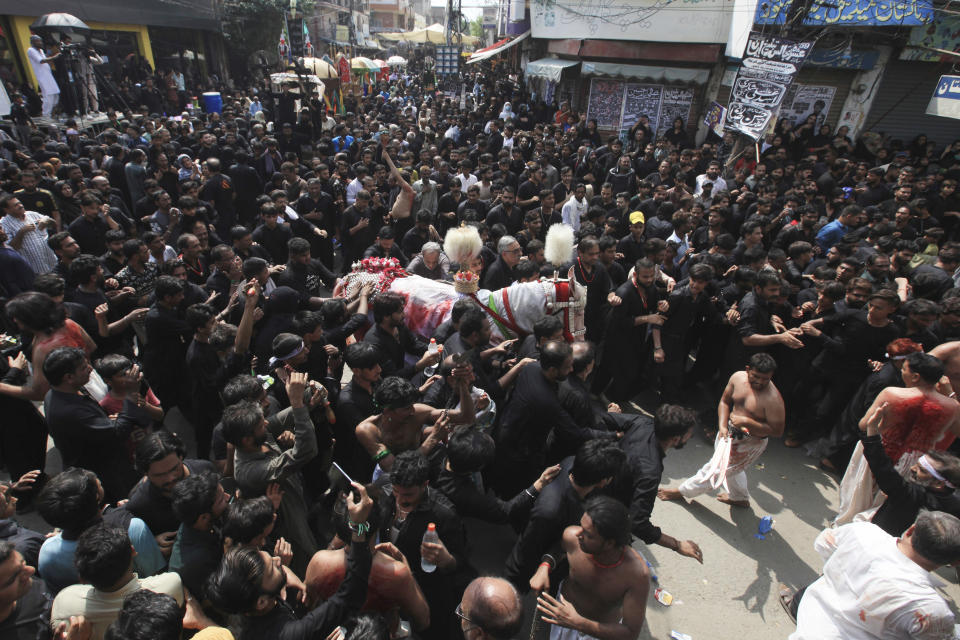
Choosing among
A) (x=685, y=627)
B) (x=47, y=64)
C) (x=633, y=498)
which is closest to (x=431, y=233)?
(x=633, y=498)

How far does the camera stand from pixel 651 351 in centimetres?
552

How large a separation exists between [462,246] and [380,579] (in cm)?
368

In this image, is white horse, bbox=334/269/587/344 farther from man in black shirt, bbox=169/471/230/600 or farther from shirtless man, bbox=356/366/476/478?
man in black shirt, bbox=169/471/230/600

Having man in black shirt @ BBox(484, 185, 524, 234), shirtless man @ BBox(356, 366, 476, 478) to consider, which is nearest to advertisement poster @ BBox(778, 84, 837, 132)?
man in black shirt @ BBox(484, 185, 524, 234)

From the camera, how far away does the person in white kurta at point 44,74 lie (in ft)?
38.5

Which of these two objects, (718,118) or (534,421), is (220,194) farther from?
(718,118)

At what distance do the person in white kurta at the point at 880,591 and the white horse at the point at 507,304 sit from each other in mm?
2382

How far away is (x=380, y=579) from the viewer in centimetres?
223

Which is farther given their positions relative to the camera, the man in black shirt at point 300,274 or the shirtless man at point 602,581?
the man in black shirt at point 300,274

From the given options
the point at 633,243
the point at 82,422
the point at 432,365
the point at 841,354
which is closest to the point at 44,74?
the point at 82,422

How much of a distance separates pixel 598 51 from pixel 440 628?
16.5 meters

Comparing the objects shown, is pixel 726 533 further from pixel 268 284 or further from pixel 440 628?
pixel 268 284

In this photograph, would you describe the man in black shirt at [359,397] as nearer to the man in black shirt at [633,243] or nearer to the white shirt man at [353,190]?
the man in black shirt at [633,243]

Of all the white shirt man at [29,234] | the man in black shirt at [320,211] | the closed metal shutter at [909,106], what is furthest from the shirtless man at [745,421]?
the closed metal shutter at [909,106]
